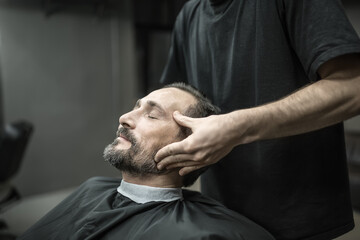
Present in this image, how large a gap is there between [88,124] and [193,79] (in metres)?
2.94

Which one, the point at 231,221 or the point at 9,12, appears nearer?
the point at 231,221

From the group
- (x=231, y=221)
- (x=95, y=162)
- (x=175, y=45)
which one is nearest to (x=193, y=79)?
(x=175, y=45)

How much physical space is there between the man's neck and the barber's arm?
0.34m

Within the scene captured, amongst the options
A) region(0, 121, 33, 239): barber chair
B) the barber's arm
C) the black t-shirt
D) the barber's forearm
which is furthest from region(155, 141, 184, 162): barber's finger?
region(0, 121, 33, 239): barber chair

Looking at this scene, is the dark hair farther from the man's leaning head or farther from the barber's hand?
the barber's hand

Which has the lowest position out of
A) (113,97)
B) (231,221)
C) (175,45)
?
(113,97)

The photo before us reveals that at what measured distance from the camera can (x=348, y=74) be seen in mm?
881

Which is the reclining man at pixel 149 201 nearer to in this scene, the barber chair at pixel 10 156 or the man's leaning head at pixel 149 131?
the man's leaning head at pixel 149 131

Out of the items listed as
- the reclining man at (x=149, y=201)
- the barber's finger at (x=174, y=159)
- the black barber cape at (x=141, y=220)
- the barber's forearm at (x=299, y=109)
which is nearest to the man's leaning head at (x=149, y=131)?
the reclining man at (x=149, y=201)

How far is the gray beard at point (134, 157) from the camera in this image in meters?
1.17

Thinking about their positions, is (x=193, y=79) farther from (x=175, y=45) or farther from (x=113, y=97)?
(x=113, y=97)

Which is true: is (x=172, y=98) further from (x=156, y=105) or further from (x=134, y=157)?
(x=134, y=157)

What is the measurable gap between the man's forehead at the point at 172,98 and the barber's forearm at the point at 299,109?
0.41 meters

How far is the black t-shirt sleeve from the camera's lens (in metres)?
0.86
